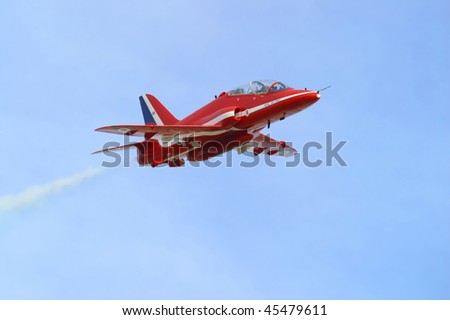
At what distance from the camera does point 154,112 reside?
70500mm

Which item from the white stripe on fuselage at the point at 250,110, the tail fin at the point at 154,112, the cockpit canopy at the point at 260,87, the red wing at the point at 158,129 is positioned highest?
the tail fin at the point at 154,112

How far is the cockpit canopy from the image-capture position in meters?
60.4

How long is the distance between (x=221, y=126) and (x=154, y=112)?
1118cm

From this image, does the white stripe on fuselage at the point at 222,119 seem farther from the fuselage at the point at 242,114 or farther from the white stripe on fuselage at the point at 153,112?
the white stripe on fuselage at the point at 153,112

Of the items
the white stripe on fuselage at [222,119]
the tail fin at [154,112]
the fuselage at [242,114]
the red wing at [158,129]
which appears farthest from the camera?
the tail fin at [154,112]

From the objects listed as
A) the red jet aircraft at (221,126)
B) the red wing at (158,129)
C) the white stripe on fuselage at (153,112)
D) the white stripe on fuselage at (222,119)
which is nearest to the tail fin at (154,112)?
the white stripe on fuselage at (153,112)

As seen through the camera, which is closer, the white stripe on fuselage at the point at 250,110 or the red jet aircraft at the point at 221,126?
the white stripe on fuselage at the point at 250,110

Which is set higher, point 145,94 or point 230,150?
point 145,94

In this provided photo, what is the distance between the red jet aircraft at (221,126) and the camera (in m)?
59.7

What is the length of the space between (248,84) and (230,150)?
481 centimetres

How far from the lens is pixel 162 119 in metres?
69.8

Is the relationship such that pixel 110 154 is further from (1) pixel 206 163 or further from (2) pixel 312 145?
(2) pixel 312 145

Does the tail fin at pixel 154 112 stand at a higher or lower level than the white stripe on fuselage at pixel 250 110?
higher
